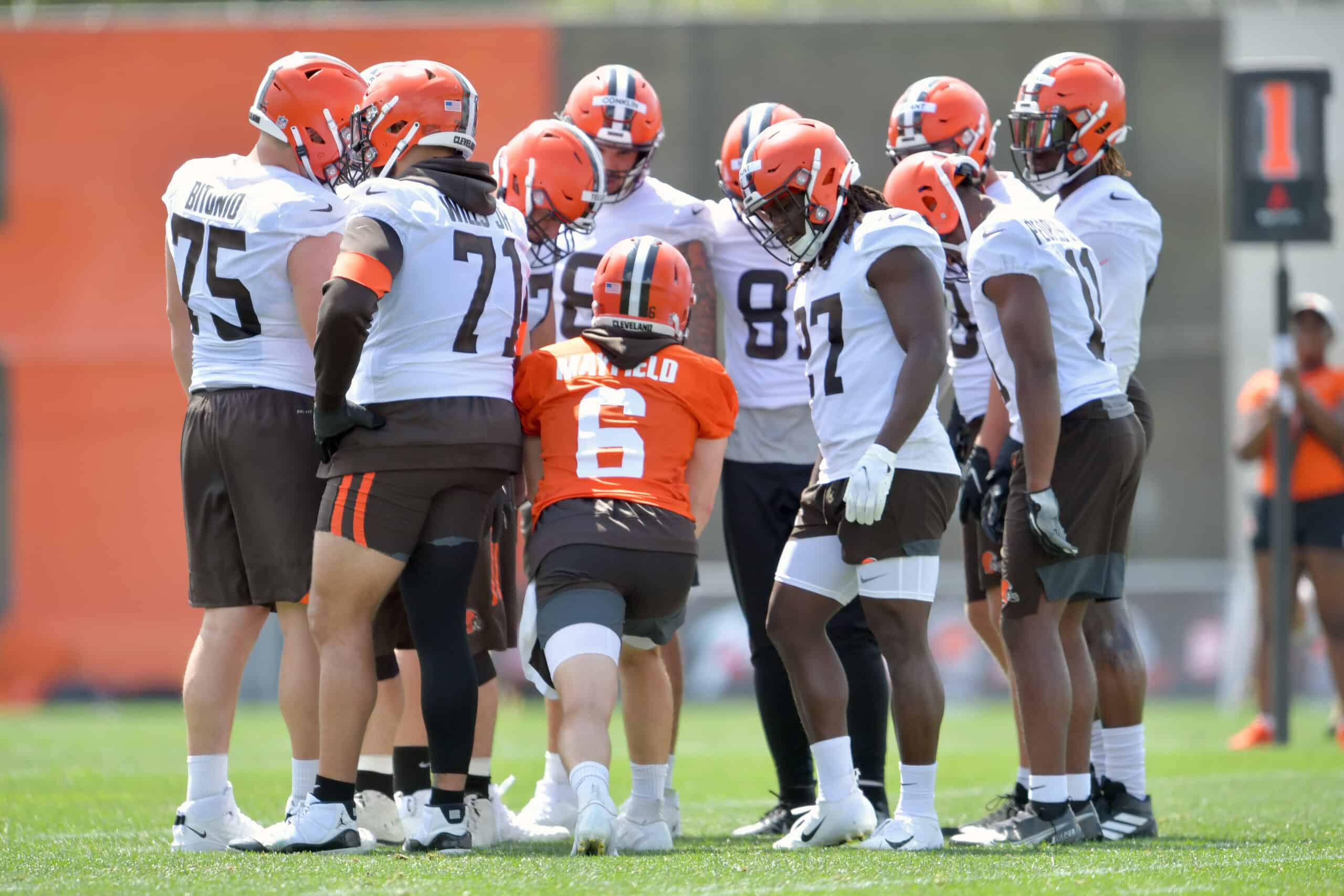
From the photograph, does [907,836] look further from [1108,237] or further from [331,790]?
[1108,237]

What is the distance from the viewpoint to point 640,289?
485cm

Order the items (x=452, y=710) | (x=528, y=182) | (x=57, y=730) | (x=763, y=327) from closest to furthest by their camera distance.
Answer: (x=452, y=710), (x=528, y=182), (x=763, y=327), (x=57, y=730)

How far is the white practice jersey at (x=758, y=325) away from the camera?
5883mm

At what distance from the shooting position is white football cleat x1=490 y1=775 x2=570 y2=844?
5293 millimetres

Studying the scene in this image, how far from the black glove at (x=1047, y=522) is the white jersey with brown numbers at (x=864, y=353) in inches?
10.5

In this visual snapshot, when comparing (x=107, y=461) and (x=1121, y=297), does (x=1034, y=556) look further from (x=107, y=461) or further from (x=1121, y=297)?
(x=107, y=461)

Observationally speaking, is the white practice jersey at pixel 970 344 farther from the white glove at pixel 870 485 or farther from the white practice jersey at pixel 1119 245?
the white glove at pixel 870 485

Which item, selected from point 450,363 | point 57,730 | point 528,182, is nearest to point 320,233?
point 450,363

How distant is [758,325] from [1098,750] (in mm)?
1972

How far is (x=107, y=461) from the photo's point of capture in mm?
16062

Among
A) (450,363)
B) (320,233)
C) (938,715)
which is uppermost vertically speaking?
(320,233)

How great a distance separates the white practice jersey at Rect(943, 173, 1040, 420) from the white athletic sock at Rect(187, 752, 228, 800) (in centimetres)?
288

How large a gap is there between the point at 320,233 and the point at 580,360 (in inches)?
33.9

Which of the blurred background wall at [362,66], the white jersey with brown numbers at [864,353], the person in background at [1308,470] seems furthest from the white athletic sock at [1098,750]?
the blurred background wall at [362,66]
